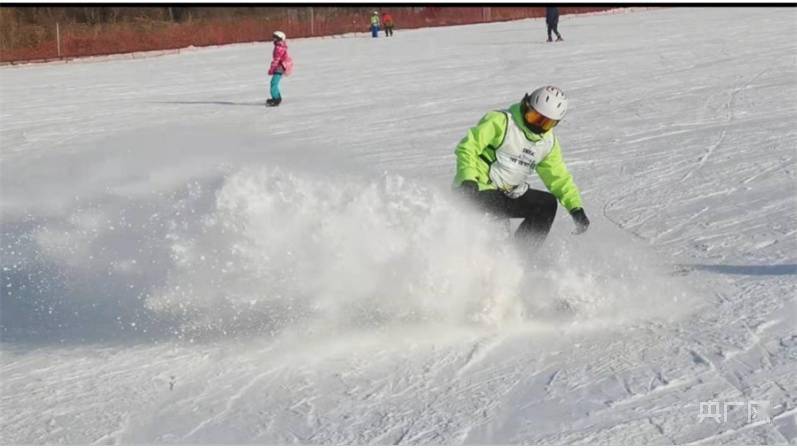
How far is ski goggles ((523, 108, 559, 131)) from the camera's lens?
6688 millimetres

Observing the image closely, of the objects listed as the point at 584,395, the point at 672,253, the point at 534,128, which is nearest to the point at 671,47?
the point at 672,253

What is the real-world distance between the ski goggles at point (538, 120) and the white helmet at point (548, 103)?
0.09 feet

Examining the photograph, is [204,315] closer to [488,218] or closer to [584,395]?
[488,218]

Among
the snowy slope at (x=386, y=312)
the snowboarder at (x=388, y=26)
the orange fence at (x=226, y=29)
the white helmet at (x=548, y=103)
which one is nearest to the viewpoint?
the snowy slope at (x=386, y=312)

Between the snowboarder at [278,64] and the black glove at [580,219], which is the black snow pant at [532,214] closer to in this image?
the black glove at [580,219]

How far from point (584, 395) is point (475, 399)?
52 centimetres

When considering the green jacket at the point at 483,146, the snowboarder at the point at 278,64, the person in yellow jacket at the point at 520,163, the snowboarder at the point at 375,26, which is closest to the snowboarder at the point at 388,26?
the snowboarder at the point at 375,26

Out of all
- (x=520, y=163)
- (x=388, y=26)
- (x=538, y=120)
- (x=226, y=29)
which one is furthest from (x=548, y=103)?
(x=226, y=29)

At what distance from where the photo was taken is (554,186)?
7.13 metres

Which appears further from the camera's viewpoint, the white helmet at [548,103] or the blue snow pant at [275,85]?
the blue snow pant at [275,85]

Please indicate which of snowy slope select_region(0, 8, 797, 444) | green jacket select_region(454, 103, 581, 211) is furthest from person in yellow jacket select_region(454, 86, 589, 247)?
snowy slope select_region(0, 8, 797, 444)

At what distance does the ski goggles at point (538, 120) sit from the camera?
6.69 meters

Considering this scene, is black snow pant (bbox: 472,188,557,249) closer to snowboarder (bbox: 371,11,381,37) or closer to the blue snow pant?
the blue snow pant

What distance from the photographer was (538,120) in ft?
22.0
